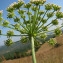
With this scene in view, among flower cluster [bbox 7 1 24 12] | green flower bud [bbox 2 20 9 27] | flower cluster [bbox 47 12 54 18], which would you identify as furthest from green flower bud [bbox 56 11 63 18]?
green flower bud [bbox 2 20 9 27]

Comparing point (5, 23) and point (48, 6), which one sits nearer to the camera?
point (5, 23)

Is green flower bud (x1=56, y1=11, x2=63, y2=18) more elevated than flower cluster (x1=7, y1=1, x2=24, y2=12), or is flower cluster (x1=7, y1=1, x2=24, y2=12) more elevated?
flower cluster (x1=7, y1=1, x2=24, y2=12)

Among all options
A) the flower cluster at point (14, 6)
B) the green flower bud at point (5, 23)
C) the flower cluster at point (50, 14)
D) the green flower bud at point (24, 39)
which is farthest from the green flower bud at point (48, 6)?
the green flower bud at point (5, 23)

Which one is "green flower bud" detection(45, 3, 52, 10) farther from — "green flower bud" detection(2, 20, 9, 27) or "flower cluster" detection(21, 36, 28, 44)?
"green flower bud" detection(2, 20, 9, 27)

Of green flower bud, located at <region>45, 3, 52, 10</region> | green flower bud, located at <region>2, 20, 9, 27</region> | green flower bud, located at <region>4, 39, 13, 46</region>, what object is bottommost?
green flower bud, located at <region>4, 39, 13, 46</region>

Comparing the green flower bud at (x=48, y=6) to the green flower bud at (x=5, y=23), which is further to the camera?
the green flower bud at (x=48, y=6)

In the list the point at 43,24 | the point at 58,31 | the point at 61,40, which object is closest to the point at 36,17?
the point at 43,24

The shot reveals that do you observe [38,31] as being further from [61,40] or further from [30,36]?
[61,40]

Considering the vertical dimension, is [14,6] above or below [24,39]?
above

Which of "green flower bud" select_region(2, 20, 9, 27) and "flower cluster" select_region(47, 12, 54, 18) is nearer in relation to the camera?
"green flower bud" select_region(2, 20, 9, 27)

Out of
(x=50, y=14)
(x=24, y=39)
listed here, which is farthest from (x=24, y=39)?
(x=50, y=14)

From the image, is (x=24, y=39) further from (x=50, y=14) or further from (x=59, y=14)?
(x=59, y=14)

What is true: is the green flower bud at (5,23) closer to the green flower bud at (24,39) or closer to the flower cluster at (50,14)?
the green flower bud at (24,39)

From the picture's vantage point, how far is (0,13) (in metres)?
5.87
